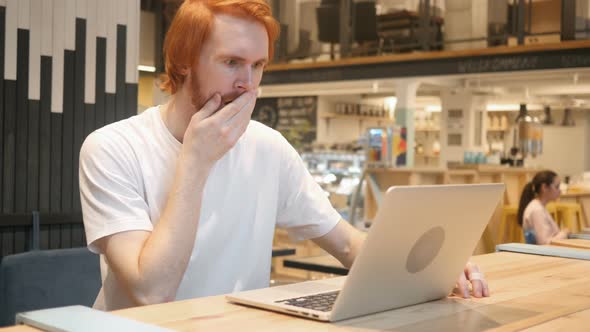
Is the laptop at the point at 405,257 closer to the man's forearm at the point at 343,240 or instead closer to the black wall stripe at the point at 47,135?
the man's forearm at the point at 343,240

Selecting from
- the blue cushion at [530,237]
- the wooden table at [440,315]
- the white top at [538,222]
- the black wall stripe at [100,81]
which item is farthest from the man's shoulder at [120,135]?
A: the white top at [538,222]

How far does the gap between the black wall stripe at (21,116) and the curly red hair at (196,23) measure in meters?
1.66

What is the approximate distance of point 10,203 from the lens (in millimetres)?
3104

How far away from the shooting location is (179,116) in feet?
5.66

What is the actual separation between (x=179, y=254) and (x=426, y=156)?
15.1 metres

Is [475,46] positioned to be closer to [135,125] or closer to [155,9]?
[155,9]

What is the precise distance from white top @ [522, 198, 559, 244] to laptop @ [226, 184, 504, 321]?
5.20m

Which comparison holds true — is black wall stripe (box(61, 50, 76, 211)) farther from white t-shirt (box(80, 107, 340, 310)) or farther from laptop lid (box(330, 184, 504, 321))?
laptop lid (box(330, 184, 504, 321))

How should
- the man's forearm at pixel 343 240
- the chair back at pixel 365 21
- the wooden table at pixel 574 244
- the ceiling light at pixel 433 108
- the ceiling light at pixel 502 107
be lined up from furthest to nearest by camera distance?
1. the ceiling light at pixel 433 108
2. the ceiling light at pixel 502 107
3. the chair back at pixel 365 21
4. the wooden table at pixel 574 244
5. the man's forearm at pixel 343 240

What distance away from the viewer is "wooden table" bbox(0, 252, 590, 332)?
111cm

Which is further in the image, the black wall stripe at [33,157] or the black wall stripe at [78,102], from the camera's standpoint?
the black wall stripe at [78,102]

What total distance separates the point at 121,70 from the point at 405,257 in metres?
2.58

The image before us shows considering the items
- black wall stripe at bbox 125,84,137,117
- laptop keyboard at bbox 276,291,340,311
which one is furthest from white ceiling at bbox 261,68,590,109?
laptop keyboard at bbox 276,291,340,311

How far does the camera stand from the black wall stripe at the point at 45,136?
3189 millimetres
